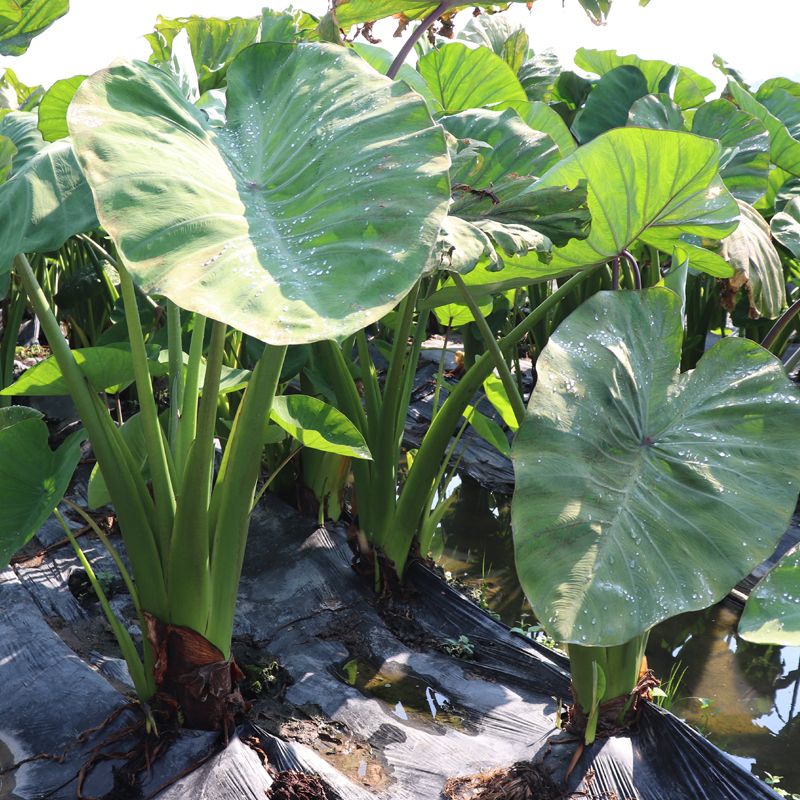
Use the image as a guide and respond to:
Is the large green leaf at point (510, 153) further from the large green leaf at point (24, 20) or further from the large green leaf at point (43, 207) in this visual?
the large green leaf at point (24, 20)

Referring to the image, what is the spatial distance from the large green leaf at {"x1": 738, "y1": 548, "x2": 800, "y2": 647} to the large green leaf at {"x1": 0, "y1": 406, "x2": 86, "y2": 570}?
1.00m

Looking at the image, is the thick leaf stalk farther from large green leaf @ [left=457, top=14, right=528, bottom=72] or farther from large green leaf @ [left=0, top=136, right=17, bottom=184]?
large green leaf @ [left=457, top=14, right=528, bottom=72]

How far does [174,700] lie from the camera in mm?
1073

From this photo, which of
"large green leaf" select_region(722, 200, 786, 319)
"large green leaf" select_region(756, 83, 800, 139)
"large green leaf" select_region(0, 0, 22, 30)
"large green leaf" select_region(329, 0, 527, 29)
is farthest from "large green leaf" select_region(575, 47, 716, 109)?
"large green leaf" select_region(0, 0, 22, 30)

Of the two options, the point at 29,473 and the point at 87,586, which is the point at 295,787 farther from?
the point at 87,586

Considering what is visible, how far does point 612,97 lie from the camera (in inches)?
76.9

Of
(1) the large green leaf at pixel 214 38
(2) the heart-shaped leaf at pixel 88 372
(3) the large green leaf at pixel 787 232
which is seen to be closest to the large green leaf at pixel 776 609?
(3) the large green leaf at pixel 787 232

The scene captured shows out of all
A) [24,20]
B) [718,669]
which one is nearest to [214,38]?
[24,20]

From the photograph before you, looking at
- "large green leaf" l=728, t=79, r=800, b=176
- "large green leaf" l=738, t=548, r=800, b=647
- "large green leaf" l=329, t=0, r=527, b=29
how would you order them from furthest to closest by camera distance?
"large green leaf" l=728, t=79, r=800, b=176 < "large green leaf" l=329, t=0, r=527, b=29 < "large green leaf" l=738, t=548, r=800, b=647

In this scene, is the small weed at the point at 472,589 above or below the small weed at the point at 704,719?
below

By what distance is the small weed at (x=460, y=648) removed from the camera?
1.54m

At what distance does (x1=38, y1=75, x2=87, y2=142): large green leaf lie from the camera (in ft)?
3.70

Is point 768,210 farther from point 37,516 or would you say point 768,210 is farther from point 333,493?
point 37,516

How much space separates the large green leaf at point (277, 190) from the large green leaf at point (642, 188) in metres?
0.29
